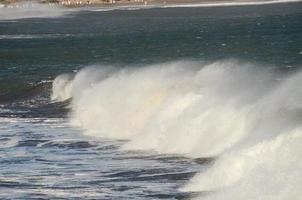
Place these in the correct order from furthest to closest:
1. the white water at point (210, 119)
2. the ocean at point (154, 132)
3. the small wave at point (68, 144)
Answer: the small wave at point (68, 144) < the ocean at point (154, 132) < the white water at point (210, 119)

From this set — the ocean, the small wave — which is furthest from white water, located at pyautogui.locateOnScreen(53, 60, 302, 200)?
the small wave

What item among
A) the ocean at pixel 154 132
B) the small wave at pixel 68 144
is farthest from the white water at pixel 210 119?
the small wave at pixel 68 144

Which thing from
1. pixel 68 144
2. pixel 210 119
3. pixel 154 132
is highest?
pixel 210 119

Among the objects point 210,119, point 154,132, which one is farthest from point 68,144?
point 210,119

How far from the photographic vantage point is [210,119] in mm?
30172

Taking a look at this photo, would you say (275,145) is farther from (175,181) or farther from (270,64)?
(270,64)

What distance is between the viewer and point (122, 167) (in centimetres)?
2655

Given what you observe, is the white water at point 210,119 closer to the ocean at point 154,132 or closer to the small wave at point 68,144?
the ocean at point 154,132

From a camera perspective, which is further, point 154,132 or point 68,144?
point 68,144

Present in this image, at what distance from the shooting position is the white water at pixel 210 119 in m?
21.8

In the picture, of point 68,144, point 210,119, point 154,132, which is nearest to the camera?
point 210,119

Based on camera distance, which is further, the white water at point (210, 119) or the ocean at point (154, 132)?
the ocean at point (154, 132)

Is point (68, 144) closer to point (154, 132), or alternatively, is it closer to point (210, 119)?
point (154, 132)

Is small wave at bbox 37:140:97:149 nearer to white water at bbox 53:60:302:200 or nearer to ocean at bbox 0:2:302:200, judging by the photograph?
ocean at bbox 0:2:302:200
